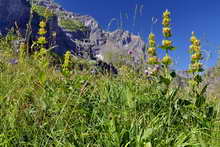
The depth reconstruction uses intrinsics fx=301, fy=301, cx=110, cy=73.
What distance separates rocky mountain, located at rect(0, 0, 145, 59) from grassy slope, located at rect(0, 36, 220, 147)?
31.7 inches

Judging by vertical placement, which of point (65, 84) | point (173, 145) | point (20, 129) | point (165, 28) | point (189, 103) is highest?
point (165, 28)

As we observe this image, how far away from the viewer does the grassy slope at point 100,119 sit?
7.45 ft

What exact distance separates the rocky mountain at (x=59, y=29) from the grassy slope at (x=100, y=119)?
80cm

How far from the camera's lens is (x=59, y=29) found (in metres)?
163

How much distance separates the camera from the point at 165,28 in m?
4.20

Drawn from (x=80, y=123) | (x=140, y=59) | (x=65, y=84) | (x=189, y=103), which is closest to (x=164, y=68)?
(x=140, y=59)

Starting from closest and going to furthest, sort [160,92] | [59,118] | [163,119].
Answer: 1. [59,118]
2. [163,119]
3. [160,92]

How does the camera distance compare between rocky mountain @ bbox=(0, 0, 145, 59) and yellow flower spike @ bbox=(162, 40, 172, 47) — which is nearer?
yellow flower spike @ bbox=(162, 40, 172, 47)

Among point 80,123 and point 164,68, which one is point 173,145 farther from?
point 164,68

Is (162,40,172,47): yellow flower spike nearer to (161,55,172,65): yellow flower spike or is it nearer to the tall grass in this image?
(161,55,172,65): yellow flower spike

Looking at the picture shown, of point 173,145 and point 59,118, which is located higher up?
point 59,118

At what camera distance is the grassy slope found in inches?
89.4

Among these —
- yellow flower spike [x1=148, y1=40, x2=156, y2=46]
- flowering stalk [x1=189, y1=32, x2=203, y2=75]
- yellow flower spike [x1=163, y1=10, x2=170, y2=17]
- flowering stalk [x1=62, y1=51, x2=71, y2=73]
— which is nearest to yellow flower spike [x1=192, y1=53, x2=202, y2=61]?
flowering stalk [x1=189, y1=32, x2=203, y2=75]

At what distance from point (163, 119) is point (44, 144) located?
106 cm
